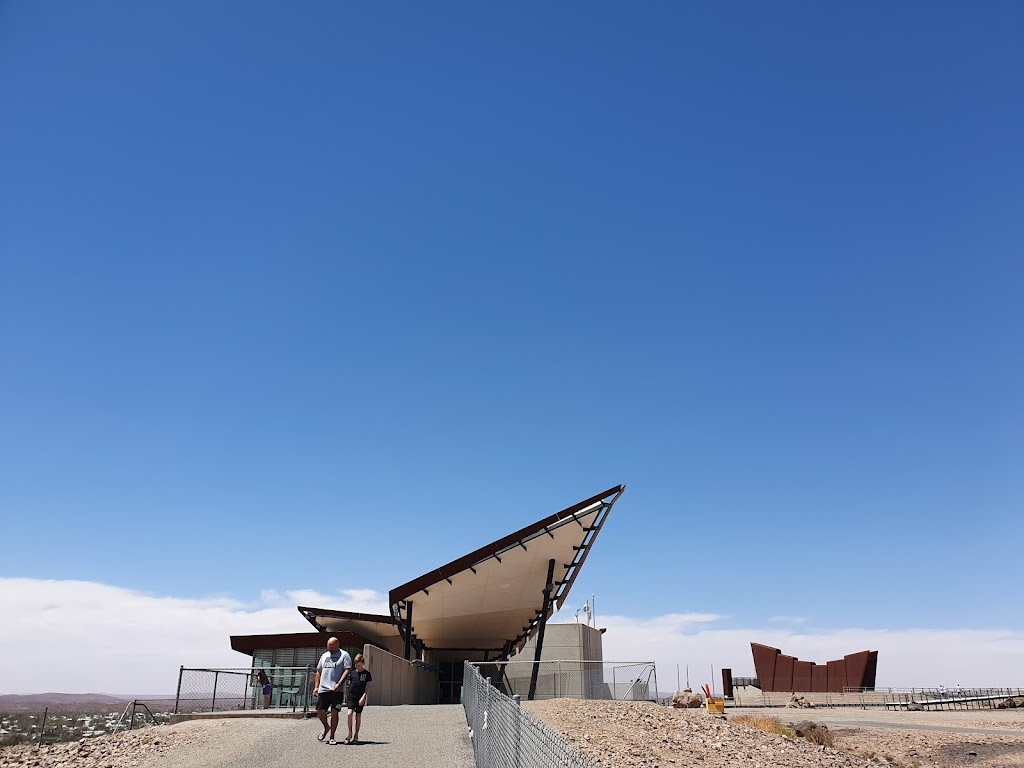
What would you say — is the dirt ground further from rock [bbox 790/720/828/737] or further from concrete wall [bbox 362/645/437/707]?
concrete wall [bbox 362/645/437/707]

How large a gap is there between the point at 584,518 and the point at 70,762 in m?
20.7

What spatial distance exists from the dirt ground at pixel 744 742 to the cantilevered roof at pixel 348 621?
43.6ft

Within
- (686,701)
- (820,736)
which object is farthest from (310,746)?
(686,701)

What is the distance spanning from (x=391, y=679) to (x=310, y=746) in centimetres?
1443

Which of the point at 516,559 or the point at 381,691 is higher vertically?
the point at 516,559

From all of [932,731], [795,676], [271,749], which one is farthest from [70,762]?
[795,676]

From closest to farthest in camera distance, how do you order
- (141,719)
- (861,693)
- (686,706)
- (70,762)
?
(70,762) < (141,719) < (686,706) < (861,693)

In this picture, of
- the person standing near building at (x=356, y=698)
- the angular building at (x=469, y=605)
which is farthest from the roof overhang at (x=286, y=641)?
the person standing near building at (x=356, y=698)

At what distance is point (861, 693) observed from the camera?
48.0m

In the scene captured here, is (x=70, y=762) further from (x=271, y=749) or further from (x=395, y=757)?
(x=395, y=757)

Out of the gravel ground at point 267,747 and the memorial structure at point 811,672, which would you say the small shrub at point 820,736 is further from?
the memorial structure at point 811,672

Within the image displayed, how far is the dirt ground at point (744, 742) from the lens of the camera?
48.3 ft

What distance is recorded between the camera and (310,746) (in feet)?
40.3

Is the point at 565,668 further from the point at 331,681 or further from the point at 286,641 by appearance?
the point at 331,681
